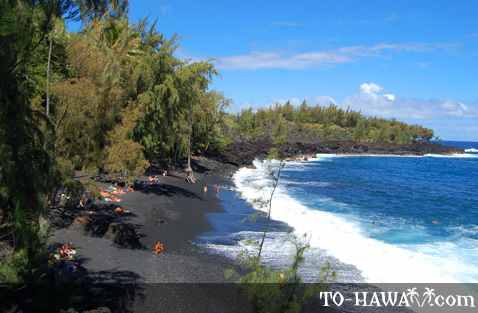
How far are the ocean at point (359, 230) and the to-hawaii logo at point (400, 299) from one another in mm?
1250

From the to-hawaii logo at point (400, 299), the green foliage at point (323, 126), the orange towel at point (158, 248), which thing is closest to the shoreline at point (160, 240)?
the orange towel at point (158, 248)

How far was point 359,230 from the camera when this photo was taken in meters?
23.8

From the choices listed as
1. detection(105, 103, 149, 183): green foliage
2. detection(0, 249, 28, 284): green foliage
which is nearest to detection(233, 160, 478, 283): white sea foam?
detection(105, 103, 149, 183): green foliage

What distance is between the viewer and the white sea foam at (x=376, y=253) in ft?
53.1

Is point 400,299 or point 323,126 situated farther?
point 323,126

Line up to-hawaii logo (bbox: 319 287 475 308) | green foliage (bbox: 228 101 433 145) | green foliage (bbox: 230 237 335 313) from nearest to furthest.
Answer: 1. green foliage (bbox: 230 237 335 313)
2. to-hawaii logo (bbox: 319 287 475 308)
3. green foliage (bbox: 228 101 433 145)

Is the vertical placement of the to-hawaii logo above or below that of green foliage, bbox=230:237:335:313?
below

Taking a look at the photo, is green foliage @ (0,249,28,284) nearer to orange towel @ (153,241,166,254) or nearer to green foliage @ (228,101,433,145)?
orange towel @ (153,241,166,254)

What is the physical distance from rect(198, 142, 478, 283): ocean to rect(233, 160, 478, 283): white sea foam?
4 centimetres

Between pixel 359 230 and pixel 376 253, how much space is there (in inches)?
195

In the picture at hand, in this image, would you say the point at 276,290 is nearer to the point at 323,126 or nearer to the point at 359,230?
the point at 359,230

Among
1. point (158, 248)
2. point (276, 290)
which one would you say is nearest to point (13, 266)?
point (276, 290)

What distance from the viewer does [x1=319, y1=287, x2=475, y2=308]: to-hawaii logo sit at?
12.6 meters

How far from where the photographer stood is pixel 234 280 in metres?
13.2
